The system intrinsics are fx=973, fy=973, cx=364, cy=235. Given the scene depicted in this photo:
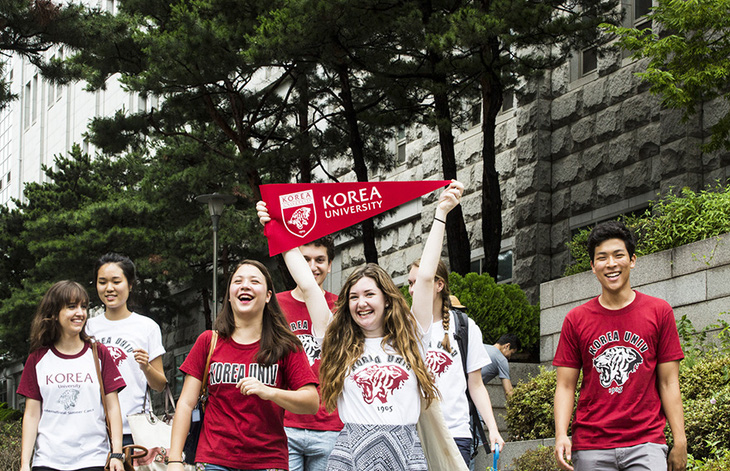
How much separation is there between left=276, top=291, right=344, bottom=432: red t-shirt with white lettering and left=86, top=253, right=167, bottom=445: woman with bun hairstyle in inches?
37.0

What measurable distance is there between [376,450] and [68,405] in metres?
1.99

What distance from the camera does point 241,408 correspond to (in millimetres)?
4883

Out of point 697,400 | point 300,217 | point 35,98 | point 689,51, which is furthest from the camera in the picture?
point 35,98

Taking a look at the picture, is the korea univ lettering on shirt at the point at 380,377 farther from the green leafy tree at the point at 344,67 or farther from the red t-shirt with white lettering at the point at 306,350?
the green leafy tree at the point at 344,67

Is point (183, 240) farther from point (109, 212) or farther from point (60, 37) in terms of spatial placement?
point (60, 37)

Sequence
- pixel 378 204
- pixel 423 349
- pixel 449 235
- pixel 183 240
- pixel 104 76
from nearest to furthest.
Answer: pixel 423 349 → pixel 378 204 → pixel 449 235 → pixel 104 76 → pixel 183 240

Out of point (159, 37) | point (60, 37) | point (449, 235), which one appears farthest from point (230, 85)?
point (449, 235)

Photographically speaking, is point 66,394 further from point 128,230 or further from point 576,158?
point 128,230

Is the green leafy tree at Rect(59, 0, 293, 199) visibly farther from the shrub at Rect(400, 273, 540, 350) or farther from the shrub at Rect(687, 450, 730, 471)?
the shrub at Rect(687, 450, 730, 471)

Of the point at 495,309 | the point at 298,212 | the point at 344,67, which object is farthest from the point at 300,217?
the point at 344,67

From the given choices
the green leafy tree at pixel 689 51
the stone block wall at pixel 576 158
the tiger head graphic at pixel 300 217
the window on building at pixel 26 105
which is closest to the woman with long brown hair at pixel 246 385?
the tiger head graphic at pixel 300 217

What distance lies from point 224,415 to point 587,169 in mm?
14599

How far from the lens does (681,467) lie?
16.5 ft

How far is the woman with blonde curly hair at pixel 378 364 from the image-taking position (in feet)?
16.2
